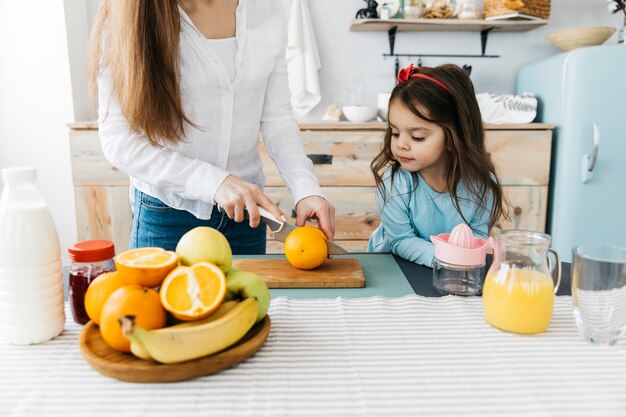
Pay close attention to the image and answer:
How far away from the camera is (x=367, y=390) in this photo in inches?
24.4

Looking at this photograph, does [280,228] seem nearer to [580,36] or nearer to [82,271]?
[82,271]

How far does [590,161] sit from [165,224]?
6.43 feet

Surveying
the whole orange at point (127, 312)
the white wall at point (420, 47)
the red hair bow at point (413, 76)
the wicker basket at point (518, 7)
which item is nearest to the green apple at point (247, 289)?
the whole orange at point (127, 312)

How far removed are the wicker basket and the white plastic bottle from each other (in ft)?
8.21

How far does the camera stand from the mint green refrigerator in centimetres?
230

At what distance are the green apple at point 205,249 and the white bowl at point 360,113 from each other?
194cm

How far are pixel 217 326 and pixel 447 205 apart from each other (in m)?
0.98

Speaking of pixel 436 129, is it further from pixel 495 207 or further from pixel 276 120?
pixel 276 120

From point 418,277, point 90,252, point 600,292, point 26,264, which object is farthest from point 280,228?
point 600,292

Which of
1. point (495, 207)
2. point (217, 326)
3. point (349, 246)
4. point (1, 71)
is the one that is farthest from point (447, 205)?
point (1, 71)

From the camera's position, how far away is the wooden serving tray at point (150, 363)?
619 millimetres

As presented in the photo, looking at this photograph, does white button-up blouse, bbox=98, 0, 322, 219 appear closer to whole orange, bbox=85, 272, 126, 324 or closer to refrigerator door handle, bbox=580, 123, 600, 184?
whole orange, bbox=85, 272, 126, 324

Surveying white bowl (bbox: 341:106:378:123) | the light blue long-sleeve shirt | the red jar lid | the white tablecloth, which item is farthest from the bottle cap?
white bowl (bbox: 341:106:378:123)

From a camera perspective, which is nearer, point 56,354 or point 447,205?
point 56,354
